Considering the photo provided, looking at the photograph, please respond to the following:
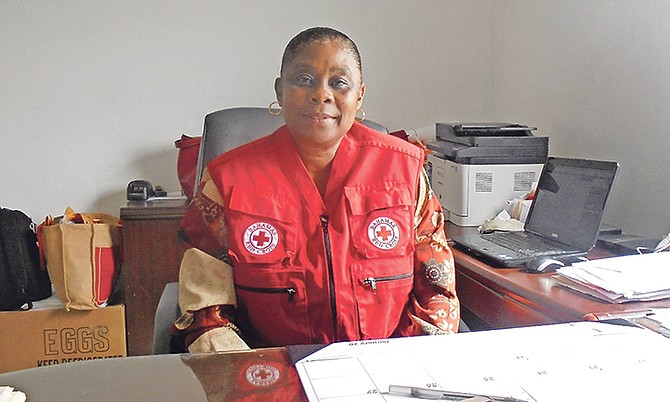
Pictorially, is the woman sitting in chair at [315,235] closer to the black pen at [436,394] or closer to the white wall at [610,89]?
the black pen at [436,394]

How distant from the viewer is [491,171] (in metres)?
2.04

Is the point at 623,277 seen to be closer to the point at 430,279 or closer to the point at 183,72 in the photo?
the point at 430,279

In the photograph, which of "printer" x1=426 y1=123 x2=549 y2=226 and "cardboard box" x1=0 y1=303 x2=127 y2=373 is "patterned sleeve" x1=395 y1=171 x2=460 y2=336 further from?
"cardboard box" x1=0 y1=303 x2=127 y2=373

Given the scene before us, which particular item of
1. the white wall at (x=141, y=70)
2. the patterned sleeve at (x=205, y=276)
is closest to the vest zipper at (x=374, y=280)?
the patterned sleeve at (x=205, y=276)

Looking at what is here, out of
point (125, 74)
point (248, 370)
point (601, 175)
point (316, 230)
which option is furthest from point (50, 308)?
point (601, 175)

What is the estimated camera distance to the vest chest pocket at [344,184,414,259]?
1.27 metres

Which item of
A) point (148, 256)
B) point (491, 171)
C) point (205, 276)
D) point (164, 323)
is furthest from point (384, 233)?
point (148, 256)

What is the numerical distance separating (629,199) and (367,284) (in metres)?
1.04

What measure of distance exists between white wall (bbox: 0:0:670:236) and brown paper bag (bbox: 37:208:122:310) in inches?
11.7

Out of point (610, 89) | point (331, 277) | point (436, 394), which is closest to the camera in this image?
point (436, 394)

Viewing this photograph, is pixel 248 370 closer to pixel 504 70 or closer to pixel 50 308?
pixel 50 308

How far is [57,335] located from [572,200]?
5.87 feet

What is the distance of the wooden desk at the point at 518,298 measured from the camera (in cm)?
122

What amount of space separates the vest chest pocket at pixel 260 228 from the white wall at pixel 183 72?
1341 mm
